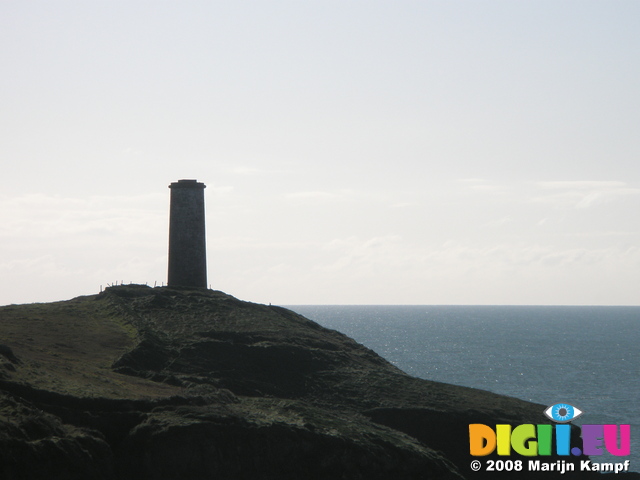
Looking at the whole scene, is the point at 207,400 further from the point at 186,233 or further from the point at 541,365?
the point at 541,365

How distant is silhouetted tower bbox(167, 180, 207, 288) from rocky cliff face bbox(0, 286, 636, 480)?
183 centimetres

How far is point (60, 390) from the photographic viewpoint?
73.7ft

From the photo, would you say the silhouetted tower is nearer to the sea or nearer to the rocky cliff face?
the rocky cliff face

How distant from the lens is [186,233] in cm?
4156

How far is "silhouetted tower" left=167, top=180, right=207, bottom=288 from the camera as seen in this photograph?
136 ft

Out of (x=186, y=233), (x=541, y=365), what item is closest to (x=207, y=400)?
(x=186, y=233)

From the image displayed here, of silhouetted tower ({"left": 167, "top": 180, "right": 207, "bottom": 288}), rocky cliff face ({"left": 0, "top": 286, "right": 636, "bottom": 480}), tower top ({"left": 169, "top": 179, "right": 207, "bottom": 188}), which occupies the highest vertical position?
tower top ({"left": 169, "top": 179, "right": 207, "bottom": 188})

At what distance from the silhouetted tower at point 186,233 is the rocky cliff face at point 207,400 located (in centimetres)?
183

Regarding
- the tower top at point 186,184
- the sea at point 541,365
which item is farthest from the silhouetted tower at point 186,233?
the sea at point 541,365

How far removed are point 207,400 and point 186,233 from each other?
18092mm

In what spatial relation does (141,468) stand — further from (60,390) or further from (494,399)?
(494,399)

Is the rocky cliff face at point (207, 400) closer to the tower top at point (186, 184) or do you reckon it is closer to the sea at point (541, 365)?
the tower top at point (186, 184)

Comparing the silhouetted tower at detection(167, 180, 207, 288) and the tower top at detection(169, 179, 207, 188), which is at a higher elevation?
the tower top at detection(169, 179, 207, 188)

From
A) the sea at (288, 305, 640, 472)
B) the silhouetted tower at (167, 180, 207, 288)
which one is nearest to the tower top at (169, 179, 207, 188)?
the silhouetted tower at (167, 180, 207, 288)
